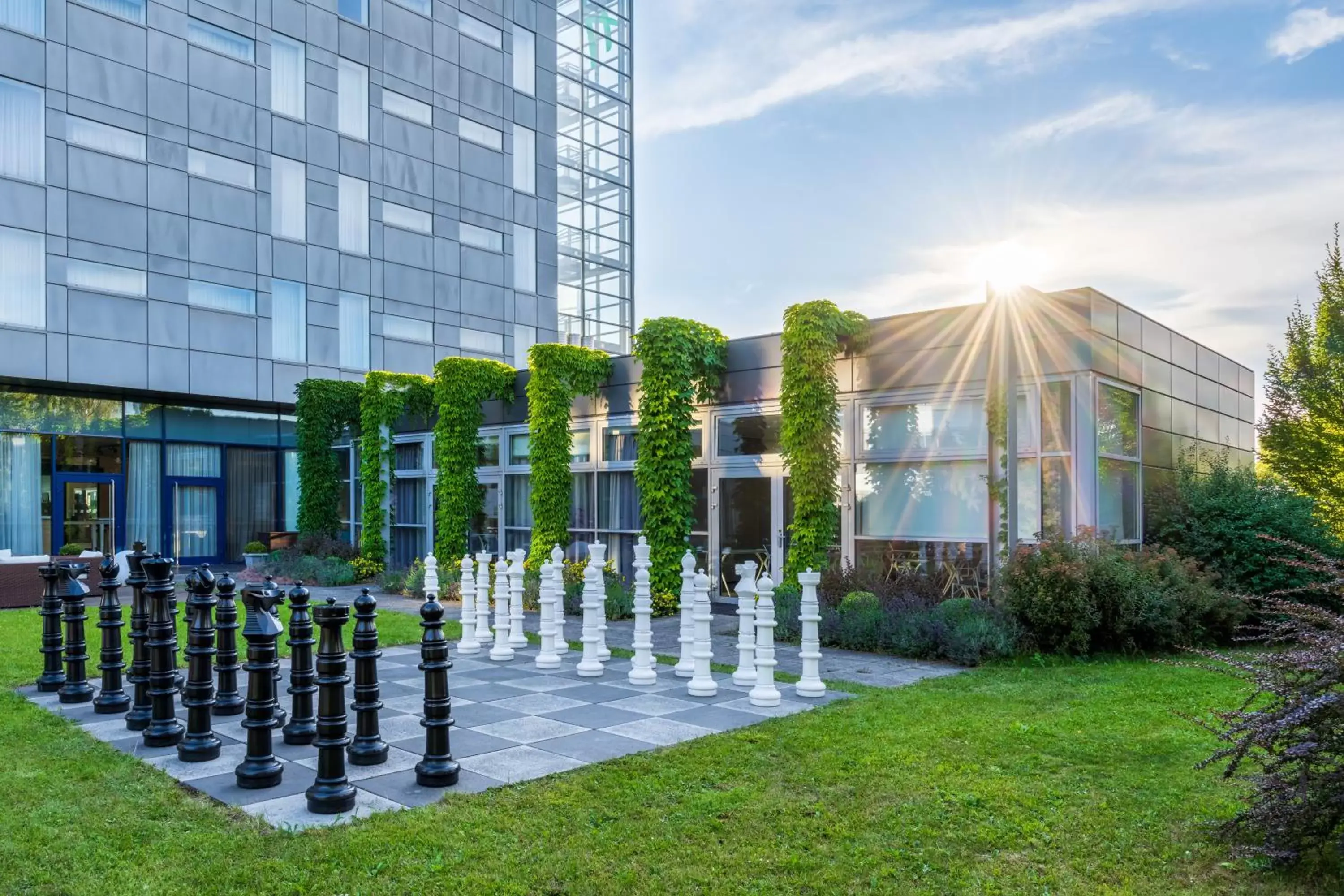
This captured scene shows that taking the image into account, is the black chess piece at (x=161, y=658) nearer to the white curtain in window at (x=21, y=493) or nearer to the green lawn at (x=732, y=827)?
the green lawn at (x=732, y=827)

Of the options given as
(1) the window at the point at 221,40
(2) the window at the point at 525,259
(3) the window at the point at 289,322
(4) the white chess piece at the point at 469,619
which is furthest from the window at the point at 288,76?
(4) the white chess piece at the point at 469,619

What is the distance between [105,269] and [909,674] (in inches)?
768

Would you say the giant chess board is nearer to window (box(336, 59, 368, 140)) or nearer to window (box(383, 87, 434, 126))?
window (box(336, 59, 368, 140))

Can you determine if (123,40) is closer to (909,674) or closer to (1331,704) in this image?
(909,674)

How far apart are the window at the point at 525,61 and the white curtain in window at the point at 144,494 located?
14.9 metres

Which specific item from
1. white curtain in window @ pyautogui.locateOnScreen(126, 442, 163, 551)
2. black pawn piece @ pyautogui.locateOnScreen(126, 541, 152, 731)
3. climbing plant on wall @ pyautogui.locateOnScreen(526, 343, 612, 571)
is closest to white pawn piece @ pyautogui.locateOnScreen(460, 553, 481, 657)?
black pawn piece @ pyautogui.locateOnScreen(126, 541, 152, 731)

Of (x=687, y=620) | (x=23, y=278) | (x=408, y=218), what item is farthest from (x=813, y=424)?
(x=408, y=218)

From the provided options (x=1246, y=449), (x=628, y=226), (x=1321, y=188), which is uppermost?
(x=628, y=226)

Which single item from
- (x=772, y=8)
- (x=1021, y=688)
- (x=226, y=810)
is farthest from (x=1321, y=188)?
(x=226, y=810)

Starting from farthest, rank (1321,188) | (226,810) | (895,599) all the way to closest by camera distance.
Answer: (1321,188) → (895,599) → (226,810)

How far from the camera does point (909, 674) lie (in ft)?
27.9

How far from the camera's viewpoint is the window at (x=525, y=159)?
94.4ft

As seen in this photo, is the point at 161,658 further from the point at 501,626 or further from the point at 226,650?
the point at 501,626

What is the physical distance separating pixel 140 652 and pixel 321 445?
1530 cm
